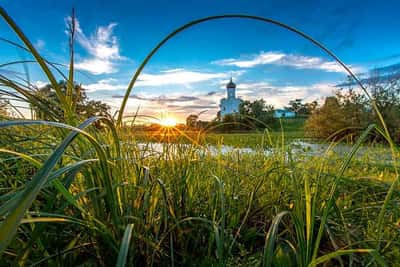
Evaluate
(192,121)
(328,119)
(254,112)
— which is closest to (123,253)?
(192,121)

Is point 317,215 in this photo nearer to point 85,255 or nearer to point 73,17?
point 85,255

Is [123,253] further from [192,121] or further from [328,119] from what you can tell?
[328,119]

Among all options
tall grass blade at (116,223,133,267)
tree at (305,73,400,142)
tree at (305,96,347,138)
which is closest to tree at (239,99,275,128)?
tall grass blade at (116,223,133,267)

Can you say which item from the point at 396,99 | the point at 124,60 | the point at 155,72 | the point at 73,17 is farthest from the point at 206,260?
the point at 396,99

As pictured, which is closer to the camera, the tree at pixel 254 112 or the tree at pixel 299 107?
the tree at pixel 254 112

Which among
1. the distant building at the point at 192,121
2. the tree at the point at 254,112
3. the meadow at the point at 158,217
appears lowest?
the meadow at the point at 158,217

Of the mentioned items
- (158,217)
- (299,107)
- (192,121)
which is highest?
(299,107)

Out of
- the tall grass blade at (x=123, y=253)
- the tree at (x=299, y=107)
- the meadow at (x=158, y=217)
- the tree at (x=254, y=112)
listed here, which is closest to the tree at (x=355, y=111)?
the tree at (x=299, y=107)

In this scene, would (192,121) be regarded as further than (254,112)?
No

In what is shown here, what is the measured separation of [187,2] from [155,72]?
7.03ft

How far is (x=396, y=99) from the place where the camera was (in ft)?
27.0

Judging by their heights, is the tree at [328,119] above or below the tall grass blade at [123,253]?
above

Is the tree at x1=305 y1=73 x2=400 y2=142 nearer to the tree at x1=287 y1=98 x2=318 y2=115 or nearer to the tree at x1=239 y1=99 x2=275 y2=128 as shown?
the tree at x1=287 y1=98 x2=318 y2=115

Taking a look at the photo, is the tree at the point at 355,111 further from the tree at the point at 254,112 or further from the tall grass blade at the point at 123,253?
the tall grass blade at the point at 123,253
